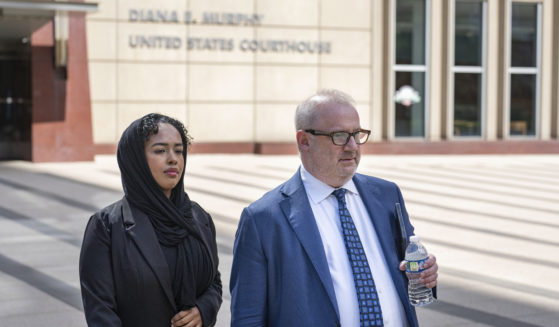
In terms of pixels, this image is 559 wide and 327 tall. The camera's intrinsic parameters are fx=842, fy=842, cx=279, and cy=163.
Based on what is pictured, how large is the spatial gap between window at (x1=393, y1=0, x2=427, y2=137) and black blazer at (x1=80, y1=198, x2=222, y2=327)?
20693 millimetres

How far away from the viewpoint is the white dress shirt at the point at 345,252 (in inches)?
124

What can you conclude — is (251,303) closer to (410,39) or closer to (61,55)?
(61,55)

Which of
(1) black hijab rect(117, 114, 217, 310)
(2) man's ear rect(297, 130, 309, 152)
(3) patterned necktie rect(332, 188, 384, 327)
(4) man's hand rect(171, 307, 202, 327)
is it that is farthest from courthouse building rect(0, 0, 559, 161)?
(3) patterned necktie rect(332, 188, 384, 327)

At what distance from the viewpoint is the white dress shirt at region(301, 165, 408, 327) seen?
10.3ft

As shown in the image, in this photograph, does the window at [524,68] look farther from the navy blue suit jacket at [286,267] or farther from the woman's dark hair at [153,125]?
the navy blue suit jacket at [286,267]

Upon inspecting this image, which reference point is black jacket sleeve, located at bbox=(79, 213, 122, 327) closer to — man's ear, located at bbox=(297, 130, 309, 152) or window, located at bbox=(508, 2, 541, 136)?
man's ear, located at bbox=(297, 130, 309, 152)

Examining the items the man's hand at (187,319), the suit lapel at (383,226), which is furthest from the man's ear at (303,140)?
the man's hand at (187,319)

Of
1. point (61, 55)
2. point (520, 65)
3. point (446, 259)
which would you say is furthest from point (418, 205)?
point (520, 65)

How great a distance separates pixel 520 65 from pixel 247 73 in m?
8.46

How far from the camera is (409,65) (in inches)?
Answer: 939

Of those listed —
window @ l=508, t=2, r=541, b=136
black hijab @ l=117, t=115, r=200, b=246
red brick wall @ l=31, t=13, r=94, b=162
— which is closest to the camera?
black hijab @ l=117, t=115, r=200, b=246

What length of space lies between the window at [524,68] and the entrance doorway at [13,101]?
44.8 ft

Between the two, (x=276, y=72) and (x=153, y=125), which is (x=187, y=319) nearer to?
(x=153, y=125)

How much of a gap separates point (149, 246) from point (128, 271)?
0.13m
